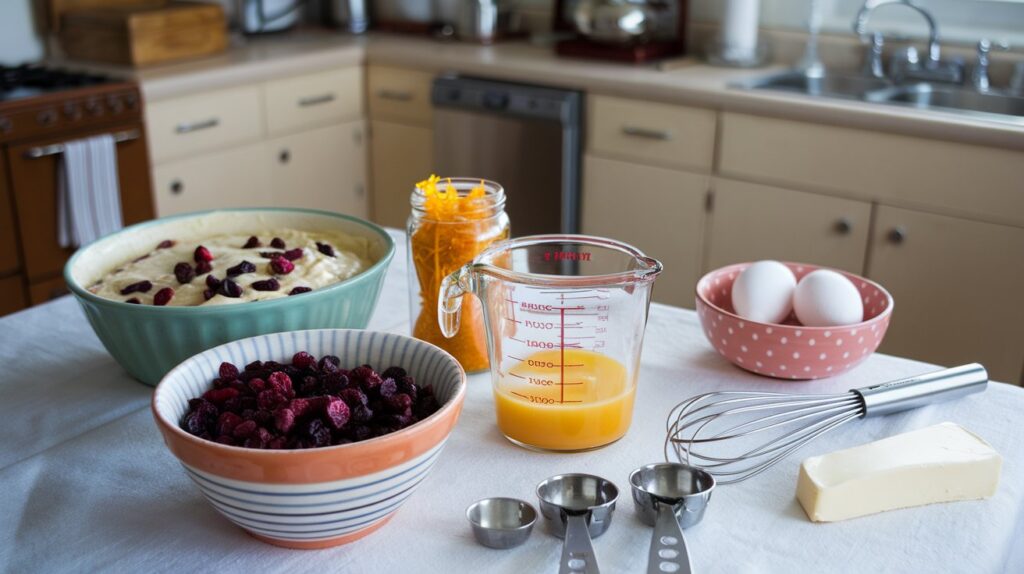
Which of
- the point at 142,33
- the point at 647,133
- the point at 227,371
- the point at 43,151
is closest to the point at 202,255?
the point at 227,371

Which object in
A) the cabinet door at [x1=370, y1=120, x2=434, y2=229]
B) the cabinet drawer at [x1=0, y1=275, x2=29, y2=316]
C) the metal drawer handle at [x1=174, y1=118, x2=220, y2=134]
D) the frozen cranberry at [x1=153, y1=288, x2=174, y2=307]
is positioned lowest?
the cabinet drawer at [x1=0, y1=275, x2=29, y2=316]

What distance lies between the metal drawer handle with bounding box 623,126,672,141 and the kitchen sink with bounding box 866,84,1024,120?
1.75 feet

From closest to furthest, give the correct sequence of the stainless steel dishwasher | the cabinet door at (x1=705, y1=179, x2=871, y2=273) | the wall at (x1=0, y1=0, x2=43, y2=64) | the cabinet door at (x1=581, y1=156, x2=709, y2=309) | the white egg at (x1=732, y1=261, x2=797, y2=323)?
the white egg at (x1=732, y1=261, x2=797, y2=323), the cabinet door at (x1=705, y1=179, x2=871, y2=273), the cabinet door at (x1=581, y1=156, x2=709, y2=309), the stainless steel dishwasher, the wall at (x1=0, y1=0, x2=43, y2=64)

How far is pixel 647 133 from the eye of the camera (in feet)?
8.70

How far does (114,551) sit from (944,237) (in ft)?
6.52

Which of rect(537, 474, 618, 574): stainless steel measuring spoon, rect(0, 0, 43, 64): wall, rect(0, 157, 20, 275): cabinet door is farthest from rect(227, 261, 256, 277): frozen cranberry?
rect(0, 0, 43, 64): wall

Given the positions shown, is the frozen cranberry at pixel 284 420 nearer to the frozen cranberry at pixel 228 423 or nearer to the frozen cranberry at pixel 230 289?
the frozen cranberry at pixel 228 423

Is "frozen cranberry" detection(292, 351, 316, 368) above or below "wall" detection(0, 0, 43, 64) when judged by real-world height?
below

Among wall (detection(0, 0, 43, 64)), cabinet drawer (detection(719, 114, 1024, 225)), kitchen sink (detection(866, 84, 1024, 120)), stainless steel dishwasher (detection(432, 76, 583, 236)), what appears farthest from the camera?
wall (detection(0, 0, 43, 64))

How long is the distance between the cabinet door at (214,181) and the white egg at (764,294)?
189cm

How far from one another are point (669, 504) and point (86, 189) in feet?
6.96

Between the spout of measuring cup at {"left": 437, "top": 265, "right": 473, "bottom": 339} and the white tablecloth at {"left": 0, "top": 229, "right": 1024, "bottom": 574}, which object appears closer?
the white tablecloth at {"left": 0, "top": 229, "right": 1024, "bottom": 574}

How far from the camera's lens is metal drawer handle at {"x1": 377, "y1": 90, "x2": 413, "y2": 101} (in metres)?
3.17

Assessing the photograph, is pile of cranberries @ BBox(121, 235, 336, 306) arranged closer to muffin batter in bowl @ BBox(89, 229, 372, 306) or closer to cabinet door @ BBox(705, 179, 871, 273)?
muffin batter in bowl @ BBox(89, 229, 372, 306)
